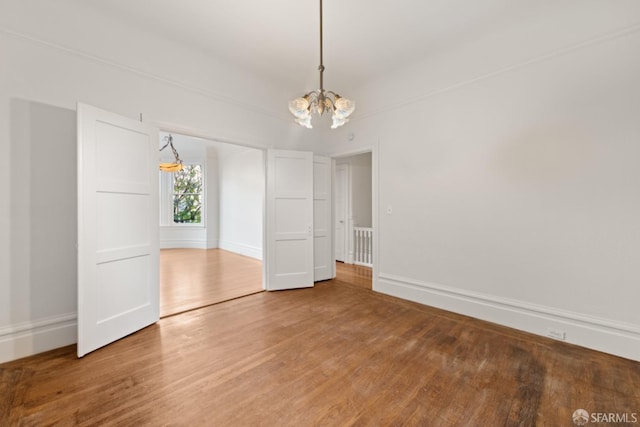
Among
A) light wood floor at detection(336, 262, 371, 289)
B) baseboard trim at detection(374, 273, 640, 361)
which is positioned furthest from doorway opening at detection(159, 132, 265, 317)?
baseboard trim at detection(374, 273, 640, 361)

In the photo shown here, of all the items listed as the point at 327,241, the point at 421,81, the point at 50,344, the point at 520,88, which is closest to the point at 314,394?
the point at 50,344

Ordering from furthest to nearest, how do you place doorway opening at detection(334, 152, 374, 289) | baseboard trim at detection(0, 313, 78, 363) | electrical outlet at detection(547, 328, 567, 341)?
doorway opening at detection(334, 152, 374, 289), electrical outlet at detection(547, 328, 567, 341), baseboard trim at detection(0, 313, 78, 363)

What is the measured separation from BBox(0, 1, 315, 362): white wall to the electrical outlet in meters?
4.69

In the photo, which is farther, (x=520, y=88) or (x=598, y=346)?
(x=520, y=88)

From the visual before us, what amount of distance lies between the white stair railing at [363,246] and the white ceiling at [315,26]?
3355 millimetres

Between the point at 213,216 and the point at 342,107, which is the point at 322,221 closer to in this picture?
the point at 342,107

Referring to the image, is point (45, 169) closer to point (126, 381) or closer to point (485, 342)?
point (126, 381)

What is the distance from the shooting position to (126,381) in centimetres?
195

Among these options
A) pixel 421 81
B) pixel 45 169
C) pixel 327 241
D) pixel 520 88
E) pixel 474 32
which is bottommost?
pixel 327 241

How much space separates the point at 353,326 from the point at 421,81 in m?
3.26

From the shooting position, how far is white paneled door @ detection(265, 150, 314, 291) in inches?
162

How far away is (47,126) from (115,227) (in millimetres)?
1081

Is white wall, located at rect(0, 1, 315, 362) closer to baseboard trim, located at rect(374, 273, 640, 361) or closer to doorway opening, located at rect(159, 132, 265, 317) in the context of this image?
doorway opening, located at rect(159, 132, 265, 317)

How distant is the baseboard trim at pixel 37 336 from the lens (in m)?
2.22
